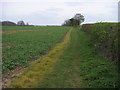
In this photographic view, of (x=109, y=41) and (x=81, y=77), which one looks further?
(x=109, y=41)

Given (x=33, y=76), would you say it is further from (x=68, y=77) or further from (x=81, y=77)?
(x=81, y=77)

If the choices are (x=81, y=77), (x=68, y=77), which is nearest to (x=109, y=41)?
(x=81, y=77)

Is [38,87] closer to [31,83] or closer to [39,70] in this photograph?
[31,83]

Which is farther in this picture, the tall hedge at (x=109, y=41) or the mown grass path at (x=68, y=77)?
the tall hedge at (x=109, y=41)

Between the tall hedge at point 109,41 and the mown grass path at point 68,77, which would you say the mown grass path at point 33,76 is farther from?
the tall hedge at point 109,41

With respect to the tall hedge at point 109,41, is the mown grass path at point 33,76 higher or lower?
lower

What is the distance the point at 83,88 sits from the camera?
279 inches

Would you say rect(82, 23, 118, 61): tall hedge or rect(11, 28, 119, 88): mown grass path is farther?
rect(82, 23, 118, 61): tall hedge

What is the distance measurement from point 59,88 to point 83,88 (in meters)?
0.77

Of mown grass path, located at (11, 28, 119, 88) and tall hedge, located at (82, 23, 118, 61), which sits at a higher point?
tall hedge, located at (82, 23, 118, 61)

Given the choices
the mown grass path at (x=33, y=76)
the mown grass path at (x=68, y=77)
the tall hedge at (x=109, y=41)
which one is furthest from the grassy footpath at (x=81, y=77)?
the tall hedge at (x=109, y=41)

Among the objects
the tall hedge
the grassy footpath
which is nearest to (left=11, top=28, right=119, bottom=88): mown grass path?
the grassy footpath

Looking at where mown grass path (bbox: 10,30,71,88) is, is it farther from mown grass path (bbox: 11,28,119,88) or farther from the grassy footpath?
the grassy footpath

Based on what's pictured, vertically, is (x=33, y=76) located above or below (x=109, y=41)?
below
